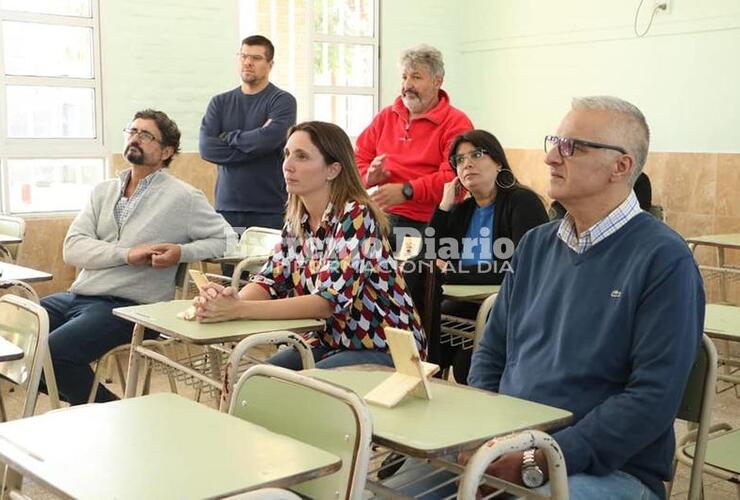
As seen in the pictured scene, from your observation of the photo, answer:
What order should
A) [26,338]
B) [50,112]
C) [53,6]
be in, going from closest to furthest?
[26,338] → [53,6] → [50,112]

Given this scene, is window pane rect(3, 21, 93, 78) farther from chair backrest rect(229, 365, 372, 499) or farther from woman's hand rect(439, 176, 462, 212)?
chair backrest rect(229, 365, 372, 499)

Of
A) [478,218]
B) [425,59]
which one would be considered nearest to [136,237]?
[478,218]

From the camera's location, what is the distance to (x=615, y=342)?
1.99m

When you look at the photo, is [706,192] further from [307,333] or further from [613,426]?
[613,426]

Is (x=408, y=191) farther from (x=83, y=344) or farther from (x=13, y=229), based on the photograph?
(x=13, y=229)

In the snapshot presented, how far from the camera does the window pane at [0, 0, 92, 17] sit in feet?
18.7

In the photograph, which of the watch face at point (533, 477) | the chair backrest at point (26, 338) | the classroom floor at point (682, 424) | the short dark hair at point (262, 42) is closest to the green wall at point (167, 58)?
the short dark hair at point (262, 42)

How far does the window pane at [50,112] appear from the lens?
581cm

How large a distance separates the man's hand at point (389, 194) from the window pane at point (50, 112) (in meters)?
2.48

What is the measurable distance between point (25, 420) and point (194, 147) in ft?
15.6

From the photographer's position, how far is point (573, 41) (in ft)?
22.2

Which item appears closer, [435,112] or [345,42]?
[435,112]

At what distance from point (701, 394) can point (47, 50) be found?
16.1 ft

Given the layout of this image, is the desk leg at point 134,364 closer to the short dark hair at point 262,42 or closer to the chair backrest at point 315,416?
the chair backrest at point 315,416
